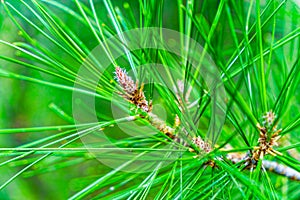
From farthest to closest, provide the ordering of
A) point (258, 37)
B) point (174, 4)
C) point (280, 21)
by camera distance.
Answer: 1. point (174, 4)
2. point (280, 21)
3. point (258, 37)

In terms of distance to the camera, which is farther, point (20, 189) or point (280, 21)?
point (20, 189)

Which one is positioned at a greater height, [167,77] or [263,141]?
[167,77]


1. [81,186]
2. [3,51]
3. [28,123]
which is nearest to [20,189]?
[28,123]

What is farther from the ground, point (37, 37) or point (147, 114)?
point (37, 37)

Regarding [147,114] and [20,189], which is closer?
[147,114]

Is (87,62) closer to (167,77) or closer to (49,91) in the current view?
(167,77)

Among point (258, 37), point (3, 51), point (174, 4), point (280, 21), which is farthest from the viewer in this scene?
point (174, 4)

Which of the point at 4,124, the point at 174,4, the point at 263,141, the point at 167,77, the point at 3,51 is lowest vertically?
the point at 263,141

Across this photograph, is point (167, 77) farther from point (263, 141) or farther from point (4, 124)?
point (4, 124)

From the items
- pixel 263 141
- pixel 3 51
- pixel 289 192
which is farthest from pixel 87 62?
pixel 3 51
